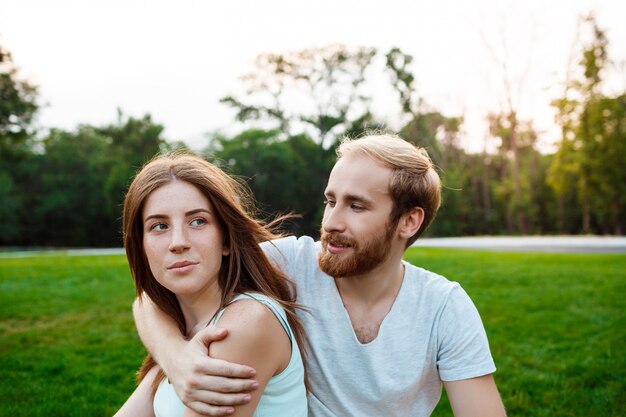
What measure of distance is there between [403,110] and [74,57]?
757 inches

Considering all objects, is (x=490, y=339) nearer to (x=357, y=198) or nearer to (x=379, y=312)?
(x=379, y=312)

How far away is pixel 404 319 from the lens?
7.95 feet

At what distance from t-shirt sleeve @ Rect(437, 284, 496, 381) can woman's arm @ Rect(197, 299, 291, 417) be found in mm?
757

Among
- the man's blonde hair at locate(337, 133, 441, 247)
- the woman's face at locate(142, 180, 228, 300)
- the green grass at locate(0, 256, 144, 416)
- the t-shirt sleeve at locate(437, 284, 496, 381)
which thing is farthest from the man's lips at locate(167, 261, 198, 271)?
the green grass at locate(0, 256, 144, 416)

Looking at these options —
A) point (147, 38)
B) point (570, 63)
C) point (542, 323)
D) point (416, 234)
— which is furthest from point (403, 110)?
point (416, 234)

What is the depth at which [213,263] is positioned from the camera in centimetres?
211

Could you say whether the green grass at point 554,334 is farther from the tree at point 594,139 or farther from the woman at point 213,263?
the tree at point 594,139

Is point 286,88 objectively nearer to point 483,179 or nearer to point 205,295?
point 483,179

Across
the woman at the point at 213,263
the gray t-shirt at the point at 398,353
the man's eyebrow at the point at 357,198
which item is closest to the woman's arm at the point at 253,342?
the woman at the point at 213,263

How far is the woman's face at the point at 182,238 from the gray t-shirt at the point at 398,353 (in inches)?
23.2

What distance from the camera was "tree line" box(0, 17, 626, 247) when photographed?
102ft

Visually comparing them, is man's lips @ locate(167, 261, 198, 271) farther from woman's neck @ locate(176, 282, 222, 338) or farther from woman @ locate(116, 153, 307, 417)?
woman's neck @ locate(176, 282, 222, 338)

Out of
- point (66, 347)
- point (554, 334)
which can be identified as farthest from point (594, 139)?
point (66, 347)

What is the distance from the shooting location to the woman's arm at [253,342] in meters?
1.82
